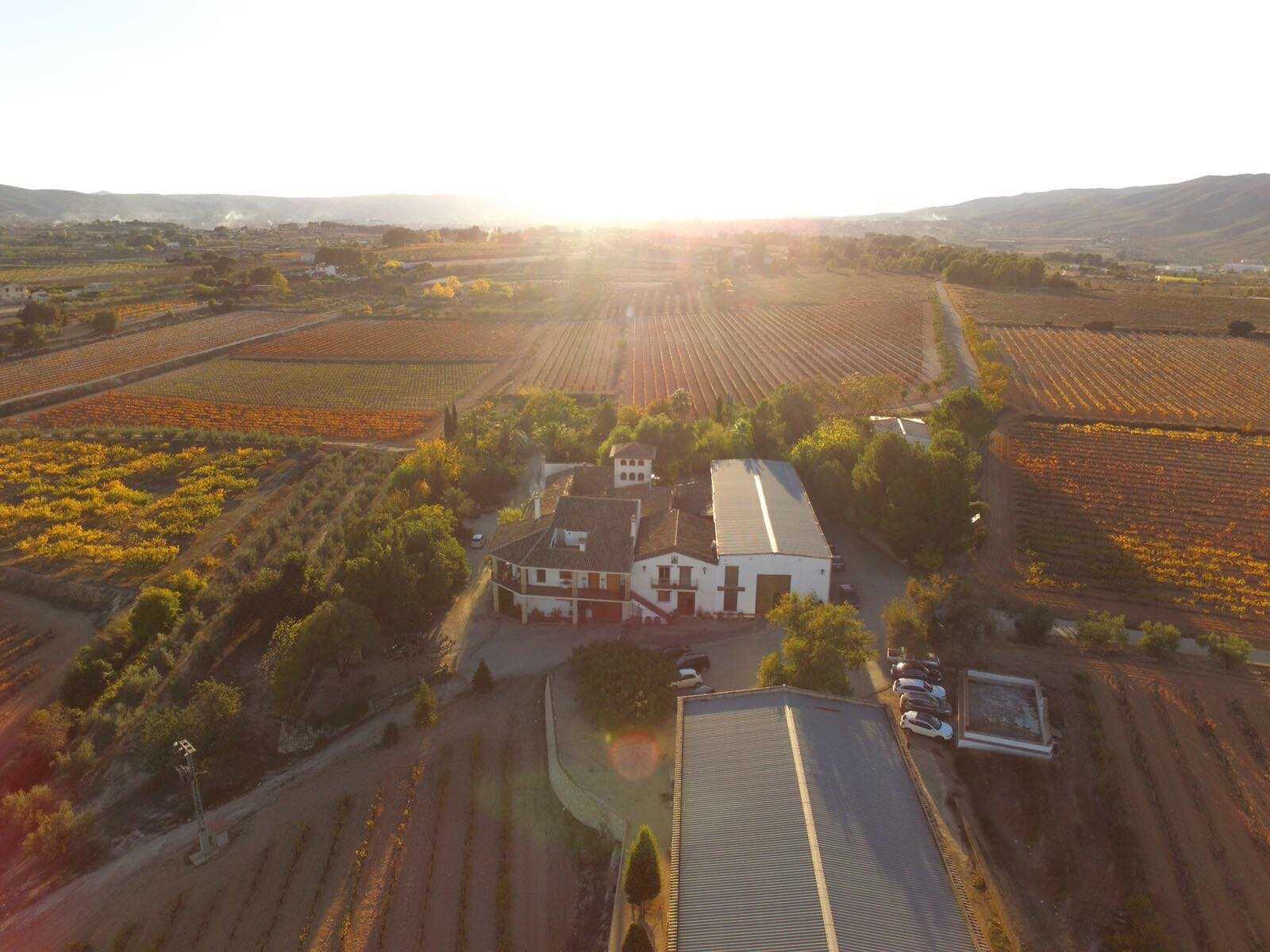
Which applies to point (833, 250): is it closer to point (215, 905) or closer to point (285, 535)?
point (285, 535)

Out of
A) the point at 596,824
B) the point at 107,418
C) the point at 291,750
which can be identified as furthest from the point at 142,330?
the point at 596,824

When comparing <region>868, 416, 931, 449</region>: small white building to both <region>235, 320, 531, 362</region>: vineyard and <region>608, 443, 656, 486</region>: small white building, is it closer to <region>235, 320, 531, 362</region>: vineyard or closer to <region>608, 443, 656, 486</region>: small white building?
<region>608, 443, 656, 486</region>: small white building

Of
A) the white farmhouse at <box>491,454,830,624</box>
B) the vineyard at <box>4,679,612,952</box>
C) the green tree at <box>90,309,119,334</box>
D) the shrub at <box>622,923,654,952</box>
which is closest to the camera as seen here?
the shrub at <box>622,923,654,952</box>

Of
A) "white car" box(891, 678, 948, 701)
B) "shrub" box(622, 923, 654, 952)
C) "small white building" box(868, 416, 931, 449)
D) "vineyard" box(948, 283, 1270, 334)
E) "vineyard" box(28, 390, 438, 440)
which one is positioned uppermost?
"vineyard" box(948, 283, 1270, 334)

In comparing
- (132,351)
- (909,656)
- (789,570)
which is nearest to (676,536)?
(789,570)

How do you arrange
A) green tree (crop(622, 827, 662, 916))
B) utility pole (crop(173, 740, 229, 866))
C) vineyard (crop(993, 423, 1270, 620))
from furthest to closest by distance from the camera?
vineyard (crop(993, 423, 1270, 620)) < utility pole (crop(173, 740, 229, 866)) < green tree (crop(622, 827, 662, 916))

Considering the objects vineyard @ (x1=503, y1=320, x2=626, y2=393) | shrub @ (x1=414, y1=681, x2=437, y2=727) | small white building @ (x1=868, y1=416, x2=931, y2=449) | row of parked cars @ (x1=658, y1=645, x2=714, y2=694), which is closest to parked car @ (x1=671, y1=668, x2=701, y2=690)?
row of parked cars @ (x1=658, y1=645, x2=714, y2=694)

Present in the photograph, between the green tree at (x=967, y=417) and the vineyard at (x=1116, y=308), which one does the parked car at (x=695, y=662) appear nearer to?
the green tree at (x=967, y=417)
